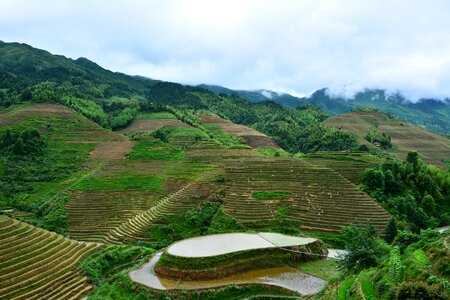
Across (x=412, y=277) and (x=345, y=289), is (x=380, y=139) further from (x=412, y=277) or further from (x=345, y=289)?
(x=412, y=277)

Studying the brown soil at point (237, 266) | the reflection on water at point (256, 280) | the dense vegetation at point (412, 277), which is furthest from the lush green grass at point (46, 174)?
the dense vegetation at point (412, 277)

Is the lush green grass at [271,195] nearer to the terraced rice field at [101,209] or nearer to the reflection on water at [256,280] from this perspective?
the terraced rice field at [101,209]

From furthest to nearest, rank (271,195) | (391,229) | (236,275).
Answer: (271,195) → (391,229) → (236,275)

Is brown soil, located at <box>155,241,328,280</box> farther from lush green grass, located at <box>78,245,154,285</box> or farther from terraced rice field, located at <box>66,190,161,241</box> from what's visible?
terraced rice field, located at <box>66,190,161,241</box>

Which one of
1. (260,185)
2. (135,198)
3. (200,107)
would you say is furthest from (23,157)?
(200,107)

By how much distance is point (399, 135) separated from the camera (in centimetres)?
10875

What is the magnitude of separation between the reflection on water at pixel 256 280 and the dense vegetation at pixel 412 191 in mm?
18855

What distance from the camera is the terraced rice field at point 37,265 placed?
25500 millimetres

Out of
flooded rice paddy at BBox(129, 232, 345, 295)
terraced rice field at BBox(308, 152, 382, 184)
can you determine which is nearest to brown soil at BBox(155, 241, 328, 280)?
flooded rice paddy at BBox(129, 232, 345, 295)

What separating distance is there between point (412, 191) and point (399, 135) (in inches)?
2615

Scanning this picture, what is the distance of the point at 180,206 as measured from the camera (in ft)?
150

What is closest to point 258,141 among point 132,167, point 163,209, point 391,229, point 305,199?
point 132,167

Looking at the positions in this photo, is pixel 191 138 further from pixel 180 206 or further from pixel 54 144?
pixel 180 206

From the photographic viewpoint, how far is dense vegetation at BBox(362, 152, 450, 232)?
42438 millimetres
